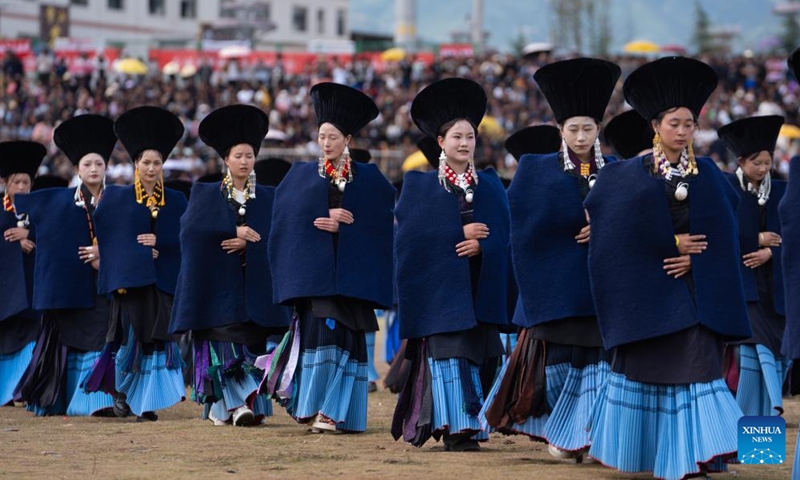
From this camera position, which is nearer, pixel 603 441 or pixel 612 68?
pixel 603 441

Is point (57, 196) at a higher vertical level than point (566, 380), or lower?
higher

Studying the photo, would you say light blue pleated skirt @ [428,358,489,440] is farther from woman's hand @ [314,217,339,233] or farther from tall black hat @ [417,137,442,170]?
tall black hat @ [417,137,442,170]

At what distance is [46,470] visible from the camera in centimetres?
920

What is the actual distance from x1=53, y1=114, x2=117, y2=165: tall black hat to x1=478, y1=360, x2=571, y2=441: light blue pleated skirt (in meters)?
4.79

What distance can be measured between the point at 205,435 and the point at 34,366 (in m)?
2.61

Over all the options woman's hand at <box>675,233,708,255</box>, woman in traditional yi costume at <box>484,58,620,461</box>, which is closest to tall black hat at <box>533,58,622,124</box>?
woman in traditional yi costume at <box>484,58,620,461</box>

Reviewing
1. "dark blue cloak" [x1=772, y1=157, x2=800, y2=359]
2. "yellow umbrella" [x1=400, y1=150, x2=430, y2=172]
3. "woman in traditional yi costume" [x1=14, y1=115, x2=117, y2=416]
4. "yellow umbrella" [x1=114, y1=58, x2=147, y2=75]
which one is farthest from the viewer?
"yellow umbrella" [x1=114, y1=58, x2=147, y2=75]

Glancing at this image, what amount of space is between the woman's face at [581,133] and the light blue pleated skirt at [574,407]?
4.72 feet

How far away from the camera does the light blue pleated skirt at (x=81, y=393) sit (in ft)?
42.6

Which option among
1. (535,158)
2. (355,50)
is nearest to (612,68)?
(535,158)

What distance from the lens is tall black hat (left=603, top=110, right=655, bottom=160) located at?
11.1 meters

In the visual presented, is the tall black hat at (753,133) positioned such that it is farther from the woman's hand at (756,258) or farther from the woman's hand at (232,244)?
the woman's hand at (232,244)

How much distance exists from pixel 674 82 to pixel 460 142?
209cm

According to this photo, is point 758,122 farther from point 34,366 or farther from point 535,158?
point 34,366
